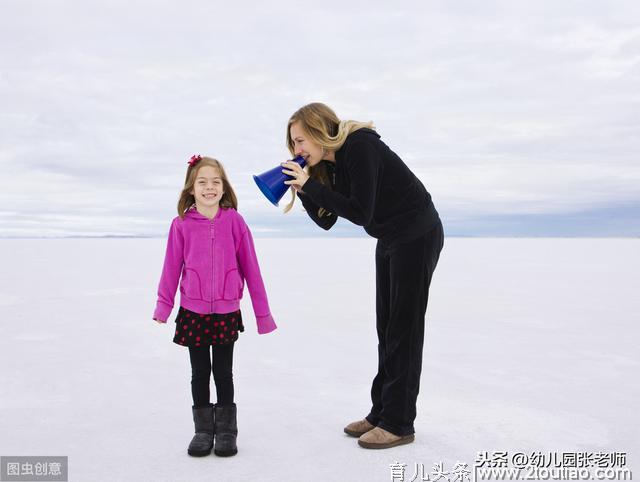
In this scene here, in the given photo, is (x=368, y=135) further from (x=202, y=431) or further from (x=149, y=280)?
(x=149, y=280)

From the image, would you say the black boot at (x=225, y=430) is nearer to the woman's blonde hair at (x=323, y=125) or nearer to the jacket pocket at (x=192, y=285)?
the jacket pocket at (x=192, y=285)

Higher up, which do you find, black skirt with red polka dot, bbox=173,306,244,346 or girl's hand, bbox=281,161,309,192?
A: girl's hand, bbox=281,161,309,192

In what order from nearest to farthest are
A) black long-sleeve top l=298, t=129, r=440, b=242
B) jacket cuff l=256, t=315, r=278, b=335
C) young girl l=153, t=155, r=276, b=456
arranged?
1. black long-sleeve top l=298, t=129, r=440, b=242
2. young girl l=153, t=155, r=276, b=456
3. jacket cuff l=256, t=315, r=278, b=335

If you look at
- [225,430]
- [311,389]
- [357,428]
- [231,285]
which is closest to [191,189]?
[231,285]

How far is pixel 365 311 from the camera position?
6.51 metres

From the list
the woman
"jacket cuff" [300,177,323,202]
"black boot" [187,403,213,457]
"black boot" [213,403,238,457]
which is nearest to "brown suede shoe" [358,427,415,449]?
the woman

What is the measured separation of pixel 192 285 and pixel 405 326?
94cm

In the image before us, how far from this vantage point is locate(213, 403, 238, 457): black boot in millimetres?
2510

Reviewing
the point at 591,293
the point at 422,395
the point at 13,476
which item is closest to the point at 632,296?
the point at 591,293

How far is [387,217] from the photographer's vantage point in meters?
2.66

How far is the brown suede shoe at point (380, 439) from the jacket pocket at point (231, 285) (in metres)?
0.82

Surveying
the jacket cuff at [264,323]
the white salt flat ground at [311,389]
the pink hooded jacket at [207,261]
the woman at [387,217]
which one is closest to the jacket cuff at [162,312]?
the pink hooded jacket at [207,261]

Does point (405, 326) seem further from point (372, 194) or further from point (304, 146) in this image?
point (304, 146)

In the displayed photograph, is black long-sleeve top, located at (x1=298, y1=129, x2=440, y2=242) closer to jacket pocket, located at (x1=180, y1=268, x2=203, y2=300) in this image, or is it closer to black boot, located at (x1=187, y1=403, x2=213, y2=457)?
jacket pocket, located at (x1=180, y1=268, x2=203, y2=300)
